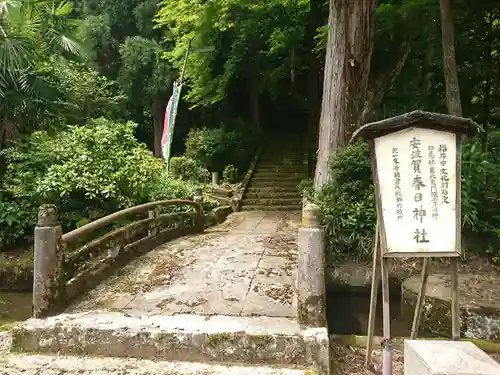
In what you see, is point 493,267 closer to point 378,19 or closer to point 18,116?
point 378,19

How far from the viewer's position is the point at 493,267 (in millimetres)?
5992

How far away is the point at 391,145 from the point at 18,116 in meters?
8.13

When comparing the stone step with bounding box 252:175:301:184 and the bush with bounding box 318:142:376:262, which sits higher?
the stone step with bounding box 252:175:301:184

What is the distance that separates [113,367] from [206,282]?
1739mm

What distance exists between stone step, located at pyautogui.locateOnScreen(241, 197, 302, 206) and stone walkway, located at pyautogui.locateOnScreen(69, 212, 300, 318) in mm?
7054

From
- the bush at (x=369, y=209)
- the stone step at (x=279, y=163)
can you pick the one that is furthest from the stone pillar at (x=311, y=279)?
the stone step at (x=279, y=163)

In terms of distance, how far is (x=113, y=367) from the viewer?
3.39 metres

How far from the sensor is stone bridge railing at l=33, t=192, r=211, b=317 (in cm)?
398

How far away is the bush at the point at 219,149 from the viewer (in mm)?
17016

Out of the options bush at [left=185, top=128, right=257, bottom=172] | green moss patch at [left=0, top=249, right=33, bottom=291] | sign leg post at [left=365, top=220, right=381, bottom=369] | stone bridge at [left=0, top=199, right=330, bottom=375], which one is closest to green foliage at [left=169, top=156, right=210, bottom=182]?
bush at [left=185, top=128, right=257, bottom=172]

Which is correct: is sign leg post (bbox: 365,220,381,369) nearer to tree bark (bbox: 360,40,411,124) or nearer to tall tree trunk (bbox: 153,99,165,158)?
tree bark (bbox: 360,40,411,124)

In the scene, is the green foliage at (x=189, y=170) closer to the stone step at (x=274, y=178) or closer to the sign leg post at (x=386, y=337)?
the stone step at (x=274, y=178)

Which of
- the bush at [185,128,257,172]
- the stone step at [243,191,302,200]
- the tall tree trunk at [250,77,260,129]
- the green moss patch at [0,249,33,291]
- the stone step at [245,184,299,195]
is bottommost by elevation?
the green moss patch at [0,249,33,291]

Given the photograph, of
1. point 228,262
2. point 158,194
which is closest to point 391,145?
point 228,262
